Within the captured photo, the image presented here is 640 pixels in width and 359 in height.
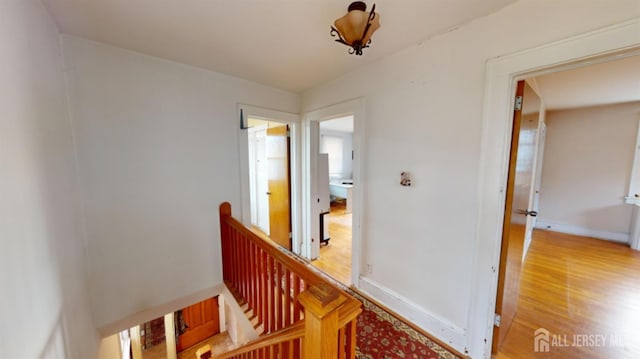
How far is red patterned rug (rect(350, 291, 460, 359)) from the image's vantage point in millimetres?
1612

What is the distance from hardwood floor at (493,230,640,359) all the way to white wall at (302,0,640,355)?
656 millimetres

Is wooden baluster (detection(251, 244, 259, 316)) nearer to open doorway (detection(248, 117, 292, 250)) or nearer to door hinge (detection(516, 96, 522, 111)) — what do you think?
open doorway (detection(248, 117, 292, 250))

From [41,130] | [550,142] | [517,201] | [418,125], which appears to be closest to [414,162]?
[418,125]

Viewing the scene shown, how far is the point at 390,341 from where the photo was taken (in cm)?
173

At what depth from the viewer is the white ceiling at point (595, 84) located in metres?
2.10

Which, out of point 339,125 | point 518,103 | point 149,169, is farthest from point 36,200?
point 339,125

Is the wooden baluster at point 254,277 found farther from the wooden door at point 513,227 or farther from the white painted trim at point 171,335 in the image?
the white painted trim at point 171,335

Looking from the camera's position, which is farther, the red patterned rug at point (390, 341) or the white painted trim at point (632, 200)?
the white painted trim at point (632, 200)

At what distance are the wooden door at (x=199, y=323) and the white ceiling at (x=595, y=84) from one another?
600cm

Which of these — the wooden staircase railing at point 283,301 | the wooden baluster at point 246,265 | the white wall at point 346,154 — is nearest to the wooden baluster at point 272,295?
the wooden staircase railing at point 283,301

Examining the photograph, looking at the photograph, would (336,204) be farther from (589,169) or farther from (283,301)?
(589,169)

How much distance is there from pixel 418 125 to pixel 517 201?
36.9 inches

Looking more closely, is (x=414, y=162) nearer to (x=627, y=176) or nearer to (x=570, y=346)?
(x=570, y=346)

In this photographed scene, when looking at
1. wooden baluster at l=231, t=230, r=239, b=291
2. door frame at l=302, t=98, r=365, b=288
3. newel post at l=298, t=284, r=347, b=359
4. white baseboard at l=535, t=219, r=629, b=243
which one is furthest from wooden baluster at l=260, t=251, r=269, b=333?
white baseboard at l=535, t=219, r=629, b=243
